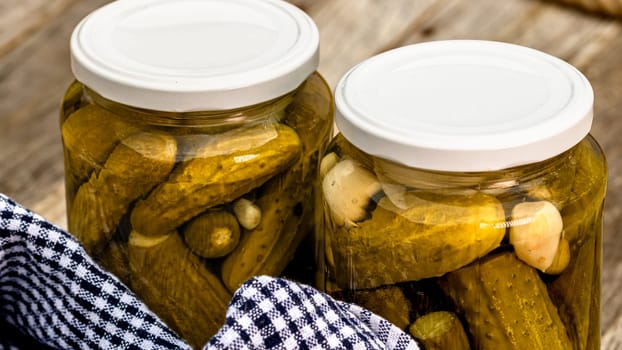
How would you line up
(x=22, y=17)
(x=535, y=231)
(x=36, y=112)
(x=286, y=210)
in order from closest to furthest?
1. (x=535, y=231)
2. (x=286, y=210)
3. (x=36, y=112)
4. (x=22, y=17)

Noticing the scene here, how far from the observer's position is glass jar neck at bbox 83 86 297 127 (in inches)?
21.0

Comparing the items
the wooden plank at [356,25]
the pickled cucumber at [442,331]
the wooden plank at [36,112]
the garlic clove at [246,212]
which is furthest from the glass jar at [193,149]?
the wooden plank at [356,25]

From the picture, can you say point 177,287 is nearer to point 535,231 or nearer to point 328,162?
point 328,162

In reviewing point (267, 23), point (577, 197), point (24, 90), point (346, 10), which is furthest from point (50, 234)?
point (346, 10)

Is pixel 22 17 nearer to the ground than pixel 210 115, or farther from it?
nearer to the ground

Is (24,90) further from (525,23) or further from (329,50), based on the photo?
(525,23)

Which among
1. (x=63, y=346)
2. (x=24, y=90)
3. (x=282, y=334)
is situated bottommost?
(x=24, y=90)

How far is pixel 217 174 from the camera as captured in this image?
0.53 m

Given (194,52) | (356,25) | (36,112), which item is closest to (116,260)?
(194,52)

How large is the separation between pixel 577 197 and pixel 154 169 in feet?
0.81

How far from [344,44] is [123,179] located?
1.79 ft

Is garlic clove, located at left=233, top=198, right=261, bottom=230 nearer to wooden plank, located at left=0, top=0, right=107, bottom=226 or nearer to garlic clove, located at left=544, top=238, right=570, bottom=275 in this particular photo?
garlic clove, located at left=544, top=238, right=570, bottom=275

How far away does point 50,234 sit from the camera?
56cm

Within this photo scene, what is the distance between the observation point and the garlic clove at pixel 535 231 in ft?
1.55
